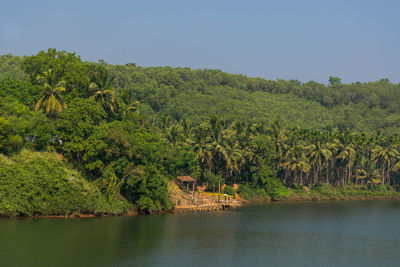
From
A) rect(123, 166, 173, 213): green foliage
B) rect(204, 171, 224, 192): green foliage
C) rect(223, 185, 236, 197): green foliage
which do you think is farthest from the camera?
rect(223, 185, 236, 197): green foliage

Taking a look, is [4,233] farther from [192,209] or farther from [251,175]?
[251,175]

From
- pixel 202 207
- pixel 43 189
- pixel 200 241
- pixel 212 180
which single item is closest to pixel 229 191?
pixel 212 180

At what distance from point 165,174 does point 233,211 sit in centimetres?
1385

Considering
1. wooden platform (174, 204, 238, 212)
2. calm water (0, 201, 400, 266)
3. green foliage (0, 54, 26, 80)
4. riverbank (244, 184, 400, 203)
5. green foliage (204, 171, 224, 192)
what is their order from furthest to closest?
green foliage (0, 54, 26, 80), riverbank (244, 184, 400, 203), green foliage (204, 171, 224, 192), wooden platform (174, 204, 238, 212), calm water (0, 201, 400, 266)

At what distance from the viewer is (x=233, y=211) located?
89000 mm

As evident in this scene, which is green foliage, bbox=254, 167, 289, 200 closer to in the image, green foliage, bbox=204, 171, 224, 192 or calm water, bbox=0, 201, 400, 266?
green foliage, bbox=204, 171, 224, 192

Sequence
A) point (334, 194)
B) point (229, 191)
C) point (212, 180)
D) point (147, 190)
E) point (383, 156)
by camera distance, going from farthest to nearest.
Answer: point (383, 156) < point (334, 194) < point (229, 191) < point (212, 180) < point (147, 190)

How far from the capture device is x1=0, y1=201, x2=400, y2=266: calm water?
168 feet

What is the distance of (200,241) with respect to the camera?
2384 inches

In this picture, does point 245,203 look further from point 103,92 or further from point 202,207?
point 103,92

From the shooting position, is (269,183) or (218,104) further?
(218,104)

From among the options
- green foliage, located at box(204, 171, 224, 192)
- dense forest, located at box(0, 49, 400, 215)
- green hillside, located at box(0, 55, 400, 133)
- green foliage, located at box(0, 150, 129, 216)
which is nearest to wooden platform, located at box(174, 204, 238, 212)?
dense forest, located at box(0, 49, 400, 215)


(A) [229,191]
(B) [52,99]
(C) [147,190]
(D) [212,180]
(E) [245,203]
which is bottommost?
(E) [245,203]

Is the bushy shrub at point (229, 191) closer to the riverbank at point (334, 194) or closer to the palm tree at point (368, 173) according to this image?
the riverbank at point (334, 194)
